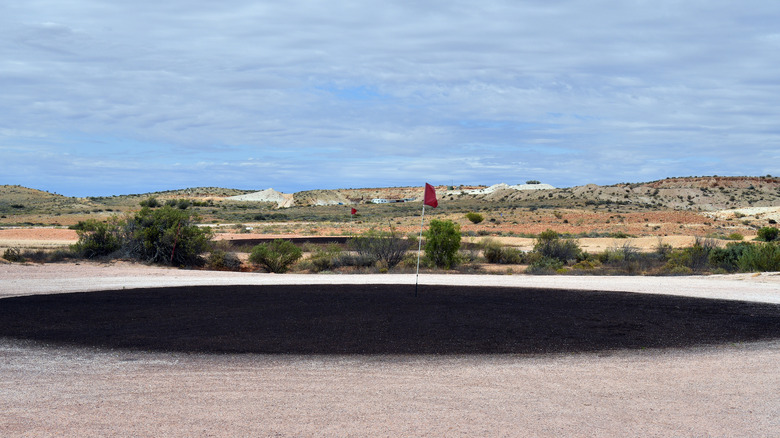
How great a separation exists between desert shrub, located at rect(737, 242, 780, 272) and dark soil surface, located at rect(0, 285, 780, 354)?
10.7 meters

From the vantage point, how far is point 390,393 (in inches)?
316

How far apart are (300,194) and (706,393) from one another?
521ft

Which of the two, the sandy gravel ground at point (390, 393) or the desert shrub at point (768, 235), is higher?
the desert shrub at point (768, 235)

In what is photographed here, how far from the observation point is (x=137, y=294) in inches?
711

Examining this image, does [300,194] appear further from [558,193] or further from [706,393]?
[706,393]

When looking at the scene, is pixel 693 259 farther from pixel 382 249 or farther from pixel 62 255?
pixel 62 255

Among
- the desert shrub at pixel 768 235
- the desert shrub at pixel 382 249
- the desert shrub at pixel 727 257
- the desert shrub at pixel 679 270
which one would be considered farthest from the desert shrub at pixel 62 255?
the desert shrub at pixel 768 235

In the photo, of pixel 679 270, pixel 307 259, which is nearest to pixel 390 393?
pixel 679 270

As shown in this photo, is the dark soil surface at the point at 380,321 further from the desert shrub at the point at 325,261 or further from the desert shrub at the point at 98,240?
the desert shrub at the point at 98,240

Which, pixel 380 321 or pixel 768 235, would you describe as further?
pixel 768 235

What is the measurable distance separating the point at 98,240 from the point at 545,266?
1983cm

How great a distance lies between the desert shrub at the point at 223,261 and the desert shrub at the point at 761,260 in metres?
20.9

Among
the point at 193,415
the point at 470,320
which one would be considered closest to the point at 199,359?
the point at 193,415

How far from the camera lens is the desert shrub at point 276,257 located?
29.5 meters
